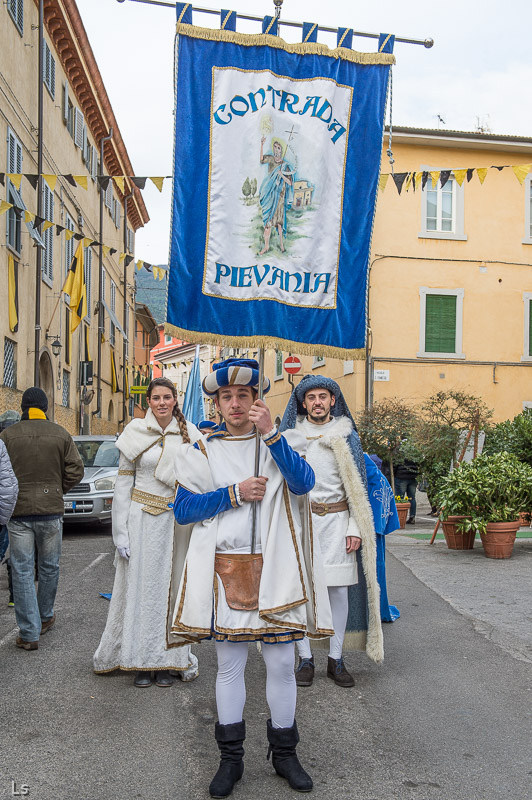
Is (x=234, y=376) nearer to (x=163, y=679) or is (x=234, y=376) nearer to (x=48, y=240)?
(x=163, y=679)

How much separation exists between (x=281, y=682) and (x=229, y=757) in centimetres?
39

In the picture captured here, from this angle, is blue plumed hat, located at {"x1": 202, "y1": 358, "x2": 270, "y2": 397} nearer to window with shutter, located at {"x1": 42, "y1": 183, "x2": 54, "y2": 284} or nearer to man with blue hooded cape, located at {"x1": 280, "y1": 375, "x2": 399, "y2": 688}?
man with blue hooded cape, located at {"x1": 280, "y1": 375, "x2": 399, "y2": 688}

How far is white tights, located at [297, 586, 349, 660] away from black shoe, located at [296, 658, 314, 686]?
0.04 m

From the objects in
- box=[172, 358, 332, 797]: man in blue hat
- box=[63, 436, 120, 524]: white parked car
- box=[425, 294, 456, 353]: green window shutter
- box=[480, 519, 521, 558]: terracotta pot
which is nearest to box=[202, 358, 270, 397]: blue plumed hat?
box=[172, 358, 332, 797]: man in blue hat

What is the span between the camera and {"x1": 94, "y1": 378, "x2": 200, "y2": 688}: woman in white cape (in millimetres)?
5172

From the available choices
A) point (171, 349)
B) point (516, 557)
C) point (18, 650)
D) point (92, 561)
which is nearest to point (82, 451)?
point (92, 561)

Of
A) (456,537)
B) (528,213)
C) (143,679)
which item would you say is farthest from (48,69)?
(143,679)

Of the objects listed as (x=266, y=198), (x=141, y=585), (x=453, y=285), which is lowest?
(x=141, y=585)

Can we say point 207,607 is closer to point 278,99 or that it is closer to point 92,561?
point 278,99

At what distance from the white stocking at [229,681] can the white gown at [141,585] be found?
1.59 metres

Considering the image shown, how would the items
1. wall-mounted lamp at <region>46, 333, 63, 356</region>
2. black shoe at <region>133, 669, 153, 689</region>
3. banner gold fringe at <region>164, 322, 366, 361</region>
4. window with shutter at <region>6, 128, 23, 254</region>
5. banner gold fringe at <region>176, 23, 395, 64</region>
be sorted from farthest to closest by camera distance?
wall-mounted lamp at <region>46, 333, 63, 356</region> < window with shutter at <region>6, 128, 23, 254</region> < black shoe at <region>133, 669, 153, 689</region> < banner gold fringe at <region>176, 23, 395, 64</region> < banner gold fringe at <region>164, 322, 366, 361</region>

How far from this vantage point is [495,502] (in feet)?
35.0

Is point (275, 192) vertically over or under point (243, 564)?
over

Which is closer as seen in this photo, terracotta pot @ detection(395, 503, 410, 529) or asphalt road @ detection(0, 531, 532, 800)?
asphalt road @ detection(0, 531, 532, 800)
